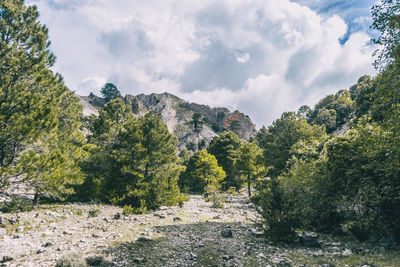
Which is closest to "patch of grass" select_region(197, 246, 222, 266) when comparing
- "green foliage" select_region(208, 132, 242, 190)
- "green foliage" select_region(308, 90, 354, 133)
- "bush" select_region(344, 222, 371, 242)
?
"bush" select_region(344, 222, 371, 242)

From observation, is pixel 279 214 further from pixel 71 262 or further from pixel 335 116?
pixel 335 116

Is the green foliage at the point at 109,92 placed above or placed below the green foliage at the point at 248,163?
above

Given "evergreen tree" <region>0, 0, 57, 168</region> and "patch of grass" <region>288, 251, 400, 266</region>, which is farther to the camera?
"evergreen tree" <region>0, 0, 57, 168</region>

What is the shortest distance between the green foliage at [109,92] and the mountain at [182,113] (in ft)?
16.6

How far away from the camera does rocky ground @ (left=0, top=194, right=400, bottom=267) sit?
23.8 ft

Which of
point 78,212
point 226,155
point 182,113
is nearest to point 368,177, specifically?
point 78,212

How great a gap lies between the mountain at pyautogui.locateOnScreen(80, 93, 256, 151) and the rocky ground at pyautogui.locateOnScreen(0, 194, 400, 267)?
9292cm

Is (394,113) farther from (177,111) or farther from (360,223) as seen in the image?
(177,111)

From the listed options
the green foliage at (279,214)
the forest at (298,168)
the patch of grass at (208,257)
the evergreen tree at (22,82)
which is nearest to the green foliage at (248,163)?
the forest at (298,168)

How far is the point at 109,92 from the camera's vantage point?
5507 inches

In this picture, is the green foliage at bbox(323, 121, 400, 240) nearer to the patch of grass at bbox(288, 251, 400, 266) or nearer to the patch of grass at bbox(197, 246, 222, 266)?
the patch of grass at bbox(288, 251, 400, 266)

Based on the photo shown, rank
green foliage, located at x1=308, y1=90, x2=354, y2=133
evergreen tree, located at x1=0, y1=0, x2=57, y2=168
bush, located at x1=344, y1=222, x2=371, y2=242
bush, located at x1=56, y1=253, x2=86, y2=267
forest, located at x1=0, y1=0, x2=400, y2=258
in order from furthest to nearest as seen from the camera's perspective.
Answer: green foliage, located at x1=308, y1=90, x2=354, y2=133
bush, located at x1=344, y1=222, x2=371, y2=242
evergreen tree, located at x1=0, y1=0, x2=57, y2=168
forest, located at x1=0, y1=0, x2=400, y2=258
bush, located at x1=56, y1=253, x2=86, y2=267

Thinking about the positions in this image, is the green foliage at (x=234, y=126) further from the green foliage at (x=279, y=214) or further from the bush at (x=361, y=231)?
the green foliage at (x=279, y=214)

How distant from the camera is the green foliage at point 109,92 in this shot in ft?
459
